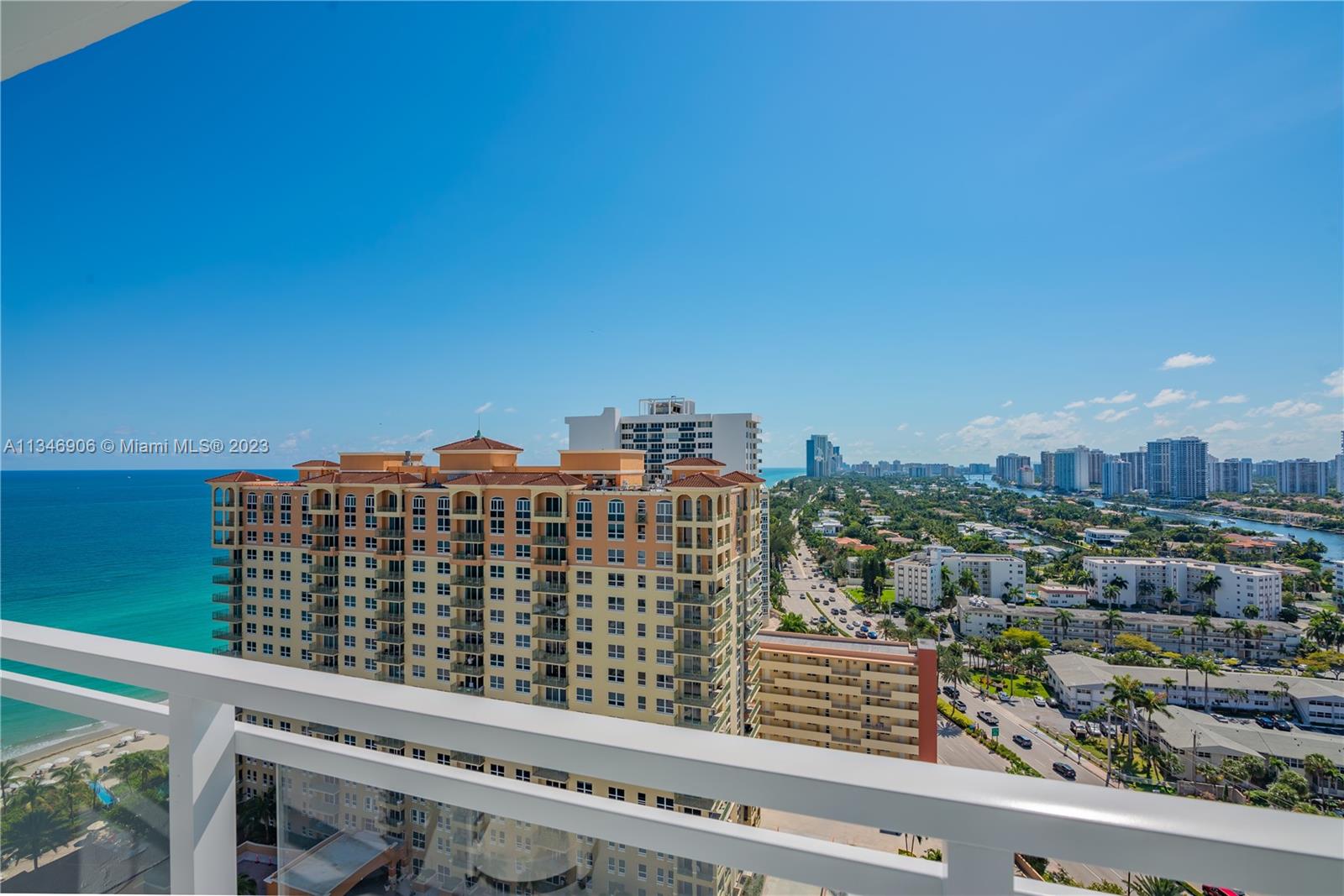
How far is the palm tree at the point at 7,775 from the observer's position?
2.64 ft

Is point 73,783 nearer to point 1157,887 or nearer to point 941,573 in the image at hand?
→ point 1157,887

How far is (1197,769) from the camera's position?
4887 millimetres

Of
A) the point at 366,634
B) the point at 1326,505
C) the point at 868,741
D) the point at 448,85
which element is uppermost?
the point at 448,85

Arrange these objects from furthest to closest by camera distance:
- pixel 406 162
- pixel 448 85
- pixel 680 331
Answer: pixel 680 331
pixel 406 162
pixel 448 85

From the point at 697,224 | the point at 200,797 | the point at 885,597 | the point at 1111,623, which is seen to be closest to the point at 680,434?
the point at 697,224

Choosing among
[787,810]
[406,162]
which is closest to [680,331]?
[406,162]

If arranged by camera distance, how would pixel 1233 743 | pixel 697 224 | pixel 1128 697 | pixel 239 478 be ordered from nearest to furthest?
pixel 1233 743
pixel 1128 697
pixel 239 478
pixel 697 224

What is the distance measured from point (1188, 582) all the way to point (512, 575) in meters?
8.92

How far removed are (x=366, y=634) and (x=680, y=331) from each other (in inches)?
580

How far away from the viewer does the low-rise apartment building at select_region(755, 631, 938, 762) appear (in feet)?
25.4

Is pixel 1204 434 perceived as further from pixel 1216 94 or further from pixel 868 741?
pixel 868 741

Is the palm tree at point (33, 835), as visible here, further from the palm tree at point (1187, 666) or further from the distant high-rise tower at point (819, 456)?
the distant high-rise tower at point (819, 456)

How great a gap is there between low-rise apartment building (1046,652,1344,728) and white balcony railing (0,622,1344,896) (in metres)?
8.00

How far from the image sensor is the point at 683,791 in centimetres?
39
